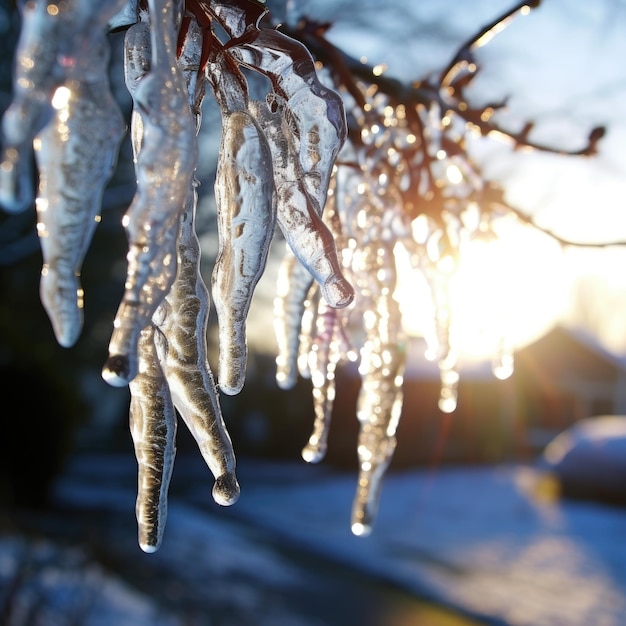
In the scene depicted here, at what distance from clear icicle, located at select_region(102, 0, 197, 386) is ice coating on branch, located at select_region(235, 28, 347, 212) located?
182 millimetres

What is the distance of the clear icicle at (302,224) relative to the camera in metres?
0.72

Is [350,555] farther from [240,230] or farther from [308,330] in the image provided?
[240,230]

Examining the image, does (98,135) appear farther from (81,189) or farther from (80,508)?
(80,508)

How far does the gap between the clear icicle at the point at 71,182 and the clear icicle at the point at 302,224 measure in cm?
22

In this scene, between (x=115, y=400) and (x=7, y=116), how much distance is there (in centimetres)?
2517

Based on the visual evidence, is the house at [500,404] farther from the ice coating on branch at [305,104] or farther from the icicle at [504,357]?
the ice coating on branch at [305,104]

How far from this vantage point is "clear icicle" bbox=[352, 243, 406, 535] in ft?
4.48

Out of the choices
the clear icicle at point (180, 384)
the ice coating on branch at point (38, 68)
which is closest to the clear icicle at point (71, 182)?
the ice coating on branch at point (38, 68)

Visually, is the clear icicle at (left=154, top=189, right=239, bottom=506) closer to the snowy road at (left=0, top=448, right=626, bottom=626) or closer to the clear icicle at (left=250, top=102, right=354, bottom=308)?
the clear icicle at (left=250, top=102, right=354, bottom=308)

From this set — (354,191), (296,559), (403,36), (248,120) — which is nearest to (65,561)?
(296,559)

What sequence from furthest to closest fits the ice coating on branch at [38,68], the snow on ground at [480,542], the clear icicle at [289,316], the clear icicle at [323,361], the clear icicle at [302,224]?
the snow on ground at [480,542]
the clear icicle at [323,361]
the clear icicle at [289,316]
the clear icicle at [302,224]
the ice coating on branch at [38,68]

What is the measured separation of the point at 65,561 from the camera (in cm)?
556

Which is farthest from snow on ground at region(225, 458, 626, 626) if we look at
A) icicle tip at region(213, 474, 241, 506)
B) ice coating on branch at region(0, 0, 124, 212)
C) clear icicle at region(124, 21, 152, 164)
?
ice coating on branch at region(0, 0, 124, 212)

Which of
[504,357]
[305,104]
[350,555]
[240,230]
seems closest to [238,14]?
[305,104]
